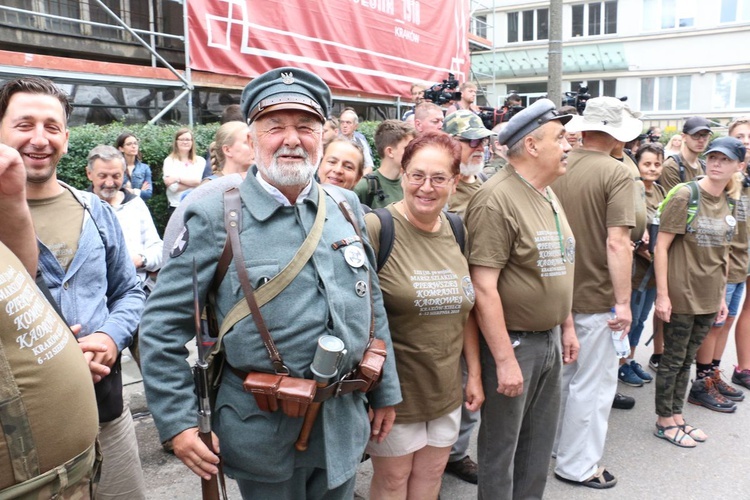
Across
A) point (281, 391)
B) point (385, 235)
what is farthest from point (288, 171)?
point (281, 391)

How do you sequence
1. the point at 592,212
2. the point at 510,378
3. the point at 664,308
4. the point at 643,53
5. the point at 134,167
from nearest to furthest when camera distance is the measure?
the point at 510,378
the point at 592,212
the point at 664,308
the point at 134,167
the point at 643,53

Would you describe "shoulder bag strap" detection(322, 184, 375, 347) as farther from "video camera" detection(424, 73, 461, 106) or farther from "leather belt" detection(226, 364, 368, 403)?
"video camera" detection(424, 73, 461, 106)

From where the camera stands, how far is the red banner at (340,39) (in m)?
8.12

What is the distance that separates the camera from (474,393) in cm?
266

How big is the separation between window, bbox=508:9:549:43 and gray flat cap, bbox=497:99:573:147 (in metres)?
30.7

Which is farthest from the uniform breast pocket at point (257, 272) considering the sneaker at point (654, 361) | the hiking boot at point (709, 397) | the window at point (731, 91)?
the window at point (731, 91)

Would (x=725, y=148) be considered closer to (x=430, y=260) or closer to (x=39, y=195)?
(x=430, y=260)

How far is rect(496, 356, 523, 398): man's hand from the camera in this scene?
258 centimetres

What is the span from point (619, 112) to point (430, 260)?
5.87 feet

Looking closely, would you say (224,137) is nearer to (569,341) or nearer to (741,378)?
(569,341)

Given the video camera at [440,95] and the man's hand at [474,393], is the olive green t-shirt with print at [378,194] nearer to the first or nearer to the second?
the man's hand at [474,393]

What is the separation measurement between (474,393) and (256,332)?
1.23 meters

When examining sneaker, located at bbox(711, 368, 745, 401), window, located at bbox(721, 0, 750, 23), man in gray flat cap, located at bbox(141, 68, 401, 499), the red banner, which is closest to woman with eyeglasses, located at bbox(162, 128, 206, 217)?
the red banner

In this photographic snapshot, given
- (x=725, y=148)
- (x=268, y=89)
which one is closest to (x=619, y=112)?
(x=725, y=148)
